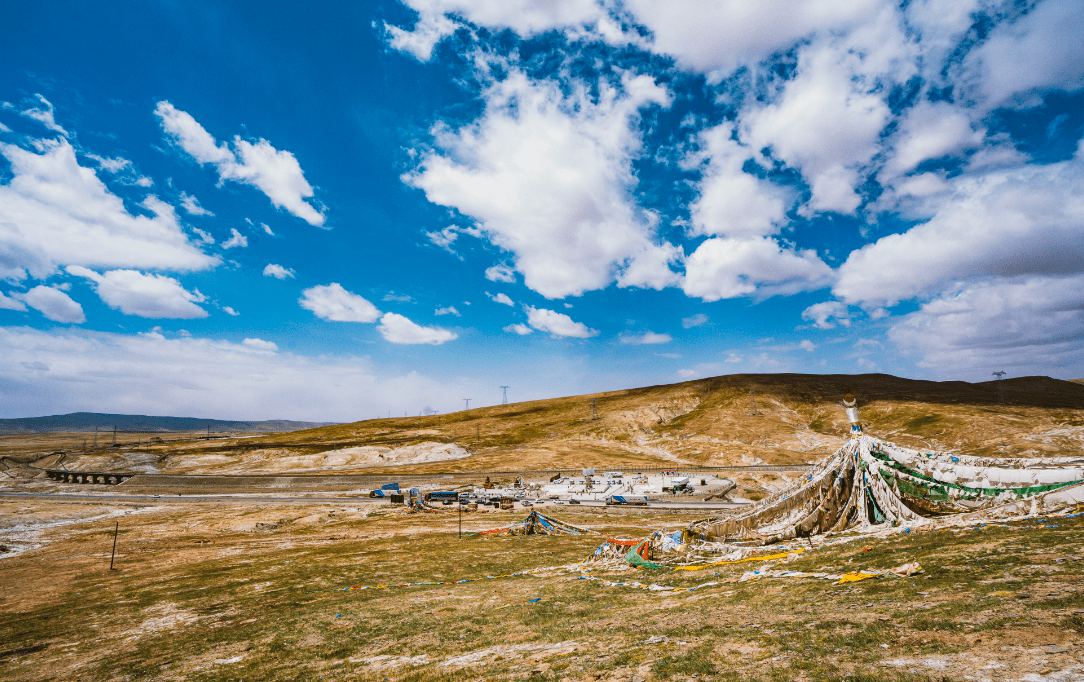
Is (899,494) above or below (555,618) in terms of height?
above

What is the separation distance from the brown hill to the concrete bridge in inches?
868

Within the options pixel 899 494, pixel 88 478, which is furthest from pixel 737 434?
pixel 88 478

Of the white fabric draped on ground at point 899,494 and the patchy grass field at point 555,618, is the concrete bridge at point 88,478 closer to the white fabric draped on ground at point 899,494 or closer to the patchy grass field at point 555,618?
the patchy grass field at point 555,618

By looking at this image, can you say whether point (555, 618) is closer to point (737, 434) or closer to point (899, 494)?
point (899, 494)

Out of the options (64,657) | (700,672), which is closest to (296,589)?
(64,657)

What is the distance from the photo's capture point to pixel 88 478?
11869 centimetres

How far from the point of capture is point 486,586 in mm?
22828

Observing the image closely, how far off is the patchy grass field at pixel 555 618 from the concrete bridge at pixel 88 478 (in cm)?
10481

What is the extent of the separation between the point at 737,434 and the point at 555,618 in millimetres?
150467

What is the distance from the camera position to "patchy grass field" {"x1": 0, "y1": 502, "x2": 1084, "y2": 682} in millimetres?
8500

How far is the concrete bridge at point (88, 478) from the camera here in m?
114

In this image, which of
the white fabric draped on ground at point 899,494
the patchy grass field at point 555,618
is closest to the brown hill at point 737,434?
the patchy grass field at point 555,618

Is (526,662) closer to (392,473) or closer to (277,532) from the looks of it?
(277,532)

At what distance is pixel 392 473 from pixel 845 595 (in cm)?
12234
